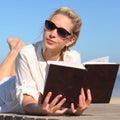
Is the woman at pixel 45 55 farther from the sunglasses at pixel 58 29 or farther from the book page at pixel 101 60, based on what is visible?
the book page at pixel 101 60

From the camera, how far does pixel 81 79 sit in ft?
11.6

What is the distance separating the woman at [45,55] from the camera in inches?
147

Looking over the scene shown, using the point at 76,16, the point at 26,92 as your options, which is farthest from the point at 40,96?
the point at 76,16

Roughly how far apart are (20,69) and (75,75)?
611 mm

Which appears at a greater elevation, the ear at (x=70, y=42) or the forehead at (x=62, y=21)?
the forehead at (x=62, y=21)

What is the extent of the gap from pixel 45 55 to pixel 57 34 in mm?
272

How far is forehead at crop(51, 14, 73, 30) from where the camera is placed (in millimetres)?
3818

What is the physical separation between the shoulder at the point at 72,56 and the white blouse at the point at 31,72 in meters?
0.23

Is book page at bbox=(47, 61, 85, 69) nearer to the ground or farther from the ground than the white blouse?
farther from the ground

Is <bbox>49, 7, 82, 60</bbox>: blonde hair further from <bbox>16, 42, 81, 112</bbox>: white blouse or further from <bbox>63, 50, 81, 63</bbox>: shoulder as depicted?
<bbox>16, 42, 81, 112</bbox>: white blouse

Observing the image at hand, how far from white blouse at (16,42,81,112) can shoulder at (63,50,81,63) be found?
0.77 ft

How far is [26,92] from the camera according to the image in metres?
3.81

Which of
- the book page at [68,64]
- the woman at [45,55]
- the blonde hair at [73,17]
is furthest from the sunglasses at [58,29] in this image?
the book page at [68,64]

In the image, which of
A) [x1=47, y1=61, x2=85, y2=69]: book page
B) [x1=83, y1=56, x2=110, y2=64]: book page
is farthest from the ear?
[x1=47, y1=61, x2=85, y2=69]: book page
